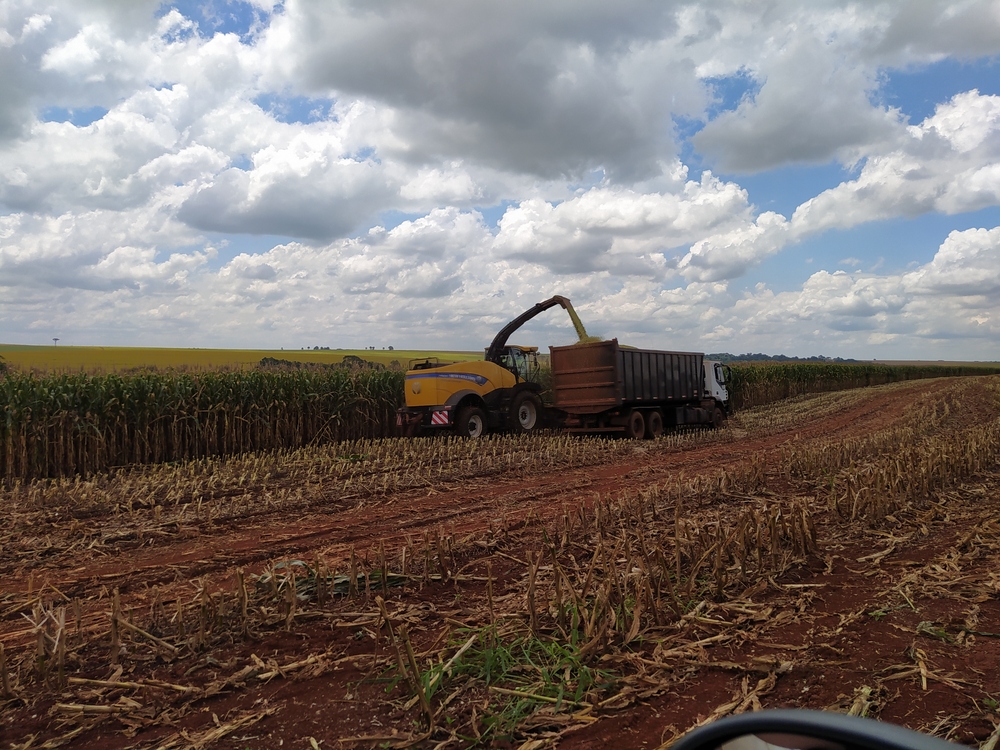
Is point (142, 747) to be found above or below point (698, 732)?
below

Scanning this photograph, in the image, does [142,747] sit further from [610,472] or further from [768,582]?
[610,472]

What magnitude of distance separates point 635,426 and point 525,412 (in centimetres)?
291

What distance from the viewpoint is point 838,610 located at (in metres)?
5.32

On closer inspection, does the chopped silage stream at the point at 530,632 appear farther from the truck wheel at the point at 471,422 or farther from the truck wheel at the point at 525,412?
the truck wheel at the point at 525,412

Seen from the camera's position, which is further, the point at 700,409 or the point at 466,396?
the point at 700,409

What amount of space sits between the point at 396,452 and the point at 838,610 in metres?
10.9

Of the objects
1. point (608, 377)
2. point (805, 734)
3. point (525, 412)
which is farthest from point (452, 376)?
point (805, 734)

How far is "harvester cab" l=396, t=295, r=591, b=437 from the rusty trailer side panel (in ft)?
2.50

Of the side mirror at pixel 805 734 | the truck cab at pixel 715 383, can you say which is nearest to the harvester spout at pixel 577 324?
the truck cab at pixel 715 383

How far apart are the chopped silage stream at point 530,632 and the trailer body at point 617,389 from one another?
29.3ft

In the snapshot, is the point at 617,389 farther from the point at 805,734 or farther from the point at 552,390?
the point at 805,734

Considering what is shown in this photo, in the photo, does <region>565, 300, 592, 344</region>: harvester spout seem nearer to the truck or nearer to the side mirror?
the truck

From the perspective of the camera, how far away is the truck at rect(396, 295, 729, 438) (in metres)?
17.2

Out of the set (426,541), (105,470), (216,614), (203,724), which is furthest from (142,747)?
(105,470)
